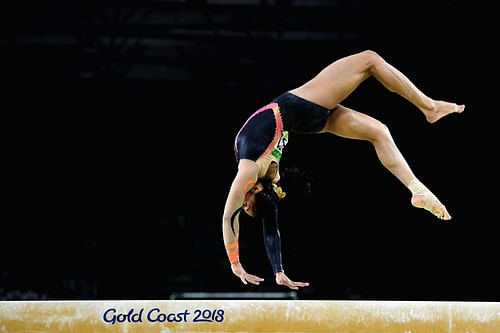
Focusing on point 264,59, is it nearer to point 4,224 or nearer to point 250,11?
point 250,11

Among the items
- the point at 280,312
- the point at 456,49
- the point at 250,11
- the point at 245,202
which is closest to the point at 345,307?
the point at 280,312

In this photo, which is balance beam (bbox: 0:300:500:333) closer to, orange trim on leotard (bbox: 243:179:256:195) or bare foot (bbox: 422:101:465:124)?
orange trim on leotard (bbox: 243:179:256:195)

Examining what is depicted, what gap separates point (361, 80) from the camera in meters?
5.35

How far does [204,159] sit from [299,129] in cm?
651

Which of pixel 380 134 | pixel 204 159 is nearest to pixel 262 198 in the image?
pixel 380 134

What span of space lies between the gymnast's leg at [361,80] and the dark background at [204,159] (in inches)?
202

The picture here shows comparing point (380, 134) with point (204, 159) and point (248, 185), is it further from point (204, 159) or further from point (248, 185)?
point (204, 159)

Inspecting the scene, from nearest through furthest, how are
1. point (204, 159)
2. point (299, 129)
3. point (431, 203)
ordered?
1. point (431, 203)
2. point (299, 129)
3. point (204, 159)

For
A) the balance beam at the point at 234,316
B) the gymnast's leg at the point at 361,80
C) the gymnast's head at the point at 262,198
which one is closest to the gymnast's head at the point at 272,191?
the gymnast's head at the point at 262,198

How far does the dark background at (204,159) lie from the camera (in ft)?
35.1

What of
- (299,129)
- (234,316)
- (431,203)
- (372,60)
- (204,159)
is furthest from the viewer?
(204,159)

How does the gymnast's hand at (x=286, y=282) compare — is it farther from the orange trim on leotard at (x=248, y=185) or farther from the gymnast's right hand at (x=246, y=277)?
the orange trim on leotard at (x=248, y=185)

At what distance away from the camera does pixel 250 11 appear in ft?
32.7

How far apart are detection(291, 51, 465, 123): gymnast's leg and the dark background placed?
512 cm
